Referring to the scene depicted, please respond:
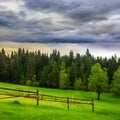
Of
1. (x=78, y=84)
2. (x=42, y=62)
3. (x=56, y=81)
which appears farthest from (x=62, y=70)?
(x=42, y=62)

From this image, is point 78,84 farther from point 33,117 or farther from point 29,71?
point 33,117

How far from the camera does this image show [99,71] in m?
105

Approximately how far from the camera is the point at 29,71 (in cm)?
17612

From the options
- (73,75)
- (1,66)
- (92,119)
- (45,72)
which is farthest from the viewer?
(1,66)

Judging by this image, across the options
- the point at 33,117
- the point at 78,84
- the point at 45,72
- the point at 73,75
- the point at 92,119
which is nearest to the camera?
the point at 33,117

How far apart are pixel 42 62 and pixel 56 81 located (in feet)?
145

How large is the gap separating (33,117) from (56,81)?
124456mm

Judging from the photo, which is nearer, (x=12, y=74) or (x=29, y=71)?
(x=12, y=74)

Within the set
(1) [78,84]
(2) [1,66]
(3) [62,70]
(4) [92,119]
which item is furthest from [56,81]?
(4) [92,119]

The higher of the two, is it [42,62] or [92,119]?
[42,62]

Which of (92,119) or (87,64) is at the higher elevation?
(87,64)

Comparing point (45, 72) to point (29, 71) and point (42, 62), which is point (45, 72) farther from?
point (42, 62)

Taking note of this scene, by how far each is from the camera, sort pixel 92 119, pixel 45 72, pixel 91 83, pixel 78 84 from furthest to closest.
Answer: pixel 45 72 < pixel 78 84 < pixel 91 83 < pixel 92 119

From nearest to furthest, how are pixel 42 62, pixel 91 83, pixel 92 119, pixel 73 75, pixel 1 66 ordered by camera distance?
1. pixel 92 119
2. pixel 91 83
3. pixel 73 75
4. pixel 1 66
5. pixel 42 62
